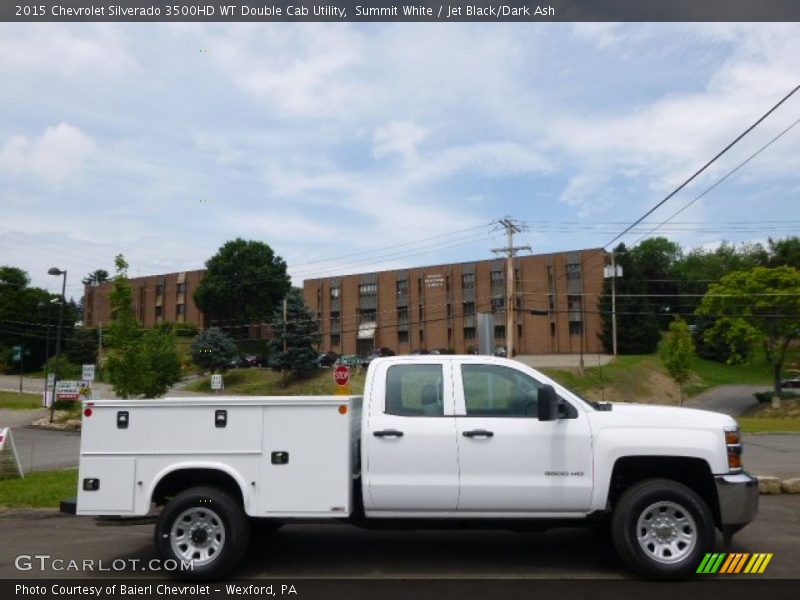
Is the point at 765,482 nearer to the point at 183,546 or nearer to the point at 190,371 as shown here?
the point at 183,546

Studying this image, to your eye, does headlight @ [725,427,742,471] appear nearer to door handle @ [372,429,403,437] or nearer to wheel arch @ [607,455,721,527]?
wheel arch @ [607,455,721,527]

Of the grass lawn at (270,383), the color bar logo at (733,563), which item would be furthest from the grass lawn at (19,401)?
the color bar logo at (733,563)

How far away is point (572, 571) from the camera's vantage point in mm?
6410

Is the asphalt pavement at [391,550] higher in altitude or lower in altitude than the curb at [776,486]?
lower

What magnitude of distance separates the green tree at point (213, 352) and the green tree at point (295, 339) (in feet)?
19.9

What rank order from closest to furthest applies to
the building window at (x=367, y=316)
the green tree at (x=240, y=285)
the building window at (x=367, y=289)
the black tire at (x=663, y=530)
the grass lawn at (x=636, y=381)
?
1. the black tire at (x=663, y=530)
2. the grass lawn at (x=636, y=381)
3. the building window at (x=367, y=316)
4. the building window at (x=367, y=289)
5. the green tree at (x=240, y=285)

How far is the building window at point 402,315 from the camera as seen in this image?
75.4m

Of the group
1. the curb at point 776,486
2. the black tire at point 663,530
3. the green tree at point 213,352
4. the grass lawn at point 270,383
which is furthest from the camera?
the green tree at point 213,352

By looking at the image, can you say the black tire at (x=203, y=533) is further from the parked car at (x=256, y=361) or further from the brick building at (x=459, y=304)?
the parked car at (x=256, y=361)

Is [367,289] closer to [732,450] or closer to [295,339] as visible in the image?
[295,339]

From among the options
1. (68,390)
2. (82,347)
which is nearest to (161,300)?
(82,347)

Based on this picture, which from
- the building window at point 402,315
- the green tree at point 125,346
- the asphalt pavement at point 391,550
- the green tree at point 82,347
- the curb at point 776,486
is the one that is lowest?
the asphalt pavement at point 391,550

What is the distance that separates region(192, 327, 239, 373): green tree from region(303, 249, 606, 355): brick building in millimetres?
17092

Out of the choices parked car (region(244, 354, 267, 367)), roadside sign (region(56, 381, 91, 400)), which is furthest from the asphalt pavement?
parked car (region(244, 354, 267, 367))
